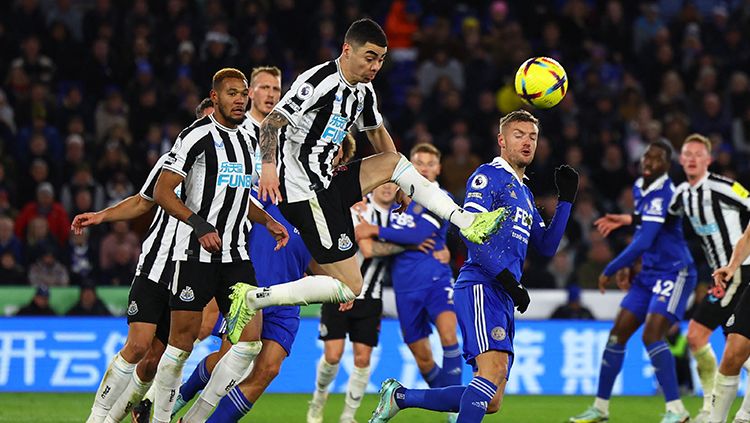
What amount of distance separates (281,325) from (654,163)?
422cm

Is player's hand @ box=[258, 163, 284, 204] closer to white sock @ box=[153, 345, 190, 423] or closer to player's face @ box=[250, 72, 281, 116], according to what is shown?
white sock @ box=[153, 345, 190, 423]

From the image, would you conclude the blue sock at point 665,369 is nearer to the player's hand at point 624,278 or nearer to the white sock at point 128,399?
the player's hand at point 624,278

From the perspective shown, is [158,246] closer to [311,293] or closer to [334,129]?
[311,293]

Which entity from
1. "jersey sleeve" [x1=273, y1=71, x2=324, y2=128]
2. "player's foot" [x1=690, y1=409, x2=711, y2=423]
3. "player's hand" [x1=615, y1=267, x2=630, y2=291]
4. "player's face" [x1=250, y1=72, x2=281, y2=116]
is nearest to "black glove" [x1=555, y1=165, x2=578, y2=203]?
"jersey sleeve" [x1=273, y1=71, x2=324, y2=128]

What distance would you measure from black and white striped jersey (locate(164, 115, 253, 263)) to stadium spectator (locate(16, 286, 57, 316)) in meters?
6.20

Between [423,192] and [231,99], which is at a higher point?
[231,99]

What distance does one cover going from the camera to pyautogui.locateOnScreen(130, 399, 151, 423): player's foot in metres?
8.48

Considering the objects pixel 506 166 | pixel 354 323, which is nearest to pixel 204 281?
pixel 506 166

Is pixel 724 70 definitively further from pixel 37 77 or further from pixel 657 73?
pixel 37 77

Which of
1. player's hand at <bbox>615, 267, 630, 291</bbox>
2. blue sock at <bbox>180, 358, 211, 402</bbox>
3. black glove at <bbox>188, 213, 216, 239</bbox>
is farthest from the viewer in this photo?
player's hand at <bbox>615, 267, 630, 291</bbox>

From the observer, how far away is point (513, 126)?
27.3ft

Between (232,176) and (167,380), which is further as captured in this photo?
(232,176)

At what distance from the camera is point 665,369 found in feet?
36.2

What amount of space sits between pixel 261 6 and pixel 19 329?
302 inches
